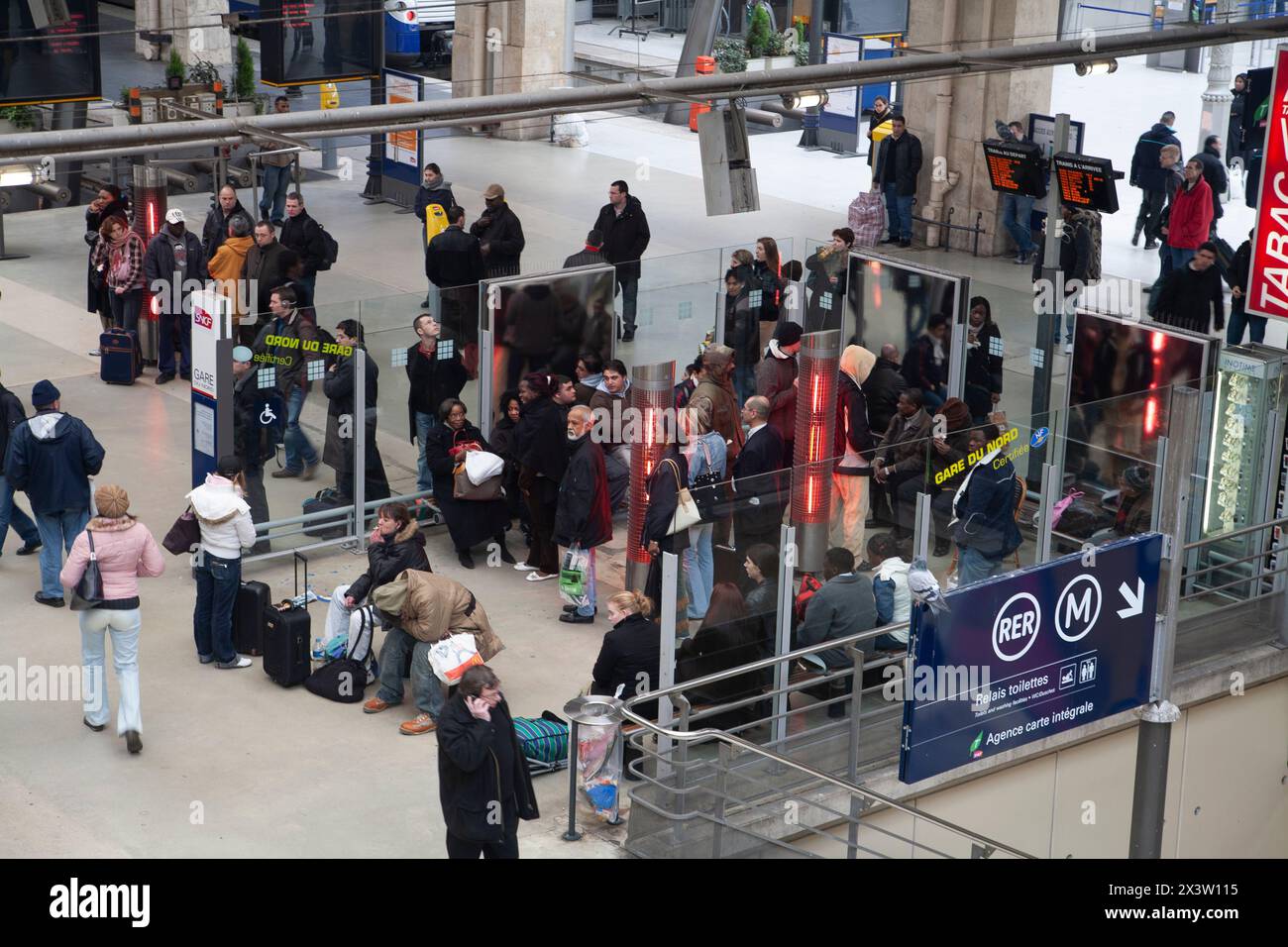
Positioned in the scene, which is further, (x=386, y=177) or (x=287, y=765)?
(x=386, y=177)

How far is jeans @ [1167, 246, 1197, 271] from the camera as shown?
2075 centimetres

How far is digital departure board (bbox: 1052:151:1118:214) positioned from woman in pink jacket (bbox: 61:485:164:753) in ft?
28.4

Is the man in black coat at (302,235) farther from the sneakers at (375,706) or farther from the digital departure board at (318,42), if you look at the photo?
the sneakers at (375,706)

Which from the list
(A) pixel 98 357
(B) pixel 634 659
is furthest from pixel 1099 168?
(A) pixel 98 357

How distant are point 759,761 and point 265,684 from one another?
3.54m

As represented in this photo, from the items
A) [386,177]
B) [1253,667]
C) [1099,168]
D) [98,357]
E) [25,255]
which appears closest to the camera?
[1253,667]

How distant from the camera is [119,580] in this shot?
1088 cm

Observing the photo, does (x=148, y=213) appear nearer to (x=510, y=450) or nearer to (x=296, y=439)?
(x=296, y=439)

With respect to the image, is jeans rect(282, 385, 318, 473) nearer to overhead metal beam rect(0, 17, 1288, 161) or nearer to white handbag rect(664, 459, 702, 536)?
overhead metal beam rect(0, 17, 1288, 161)

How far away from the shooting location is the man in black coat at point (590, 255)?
56.2 feet

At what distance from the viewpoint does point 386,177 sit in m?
25.8

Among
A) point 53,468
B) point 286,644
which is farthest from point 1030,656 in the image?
point 53,468

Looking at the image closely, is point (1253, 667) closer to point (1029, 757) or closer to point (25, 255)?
point (1029, 757)

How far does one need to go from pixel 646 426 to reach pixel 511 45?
55.6 feet
